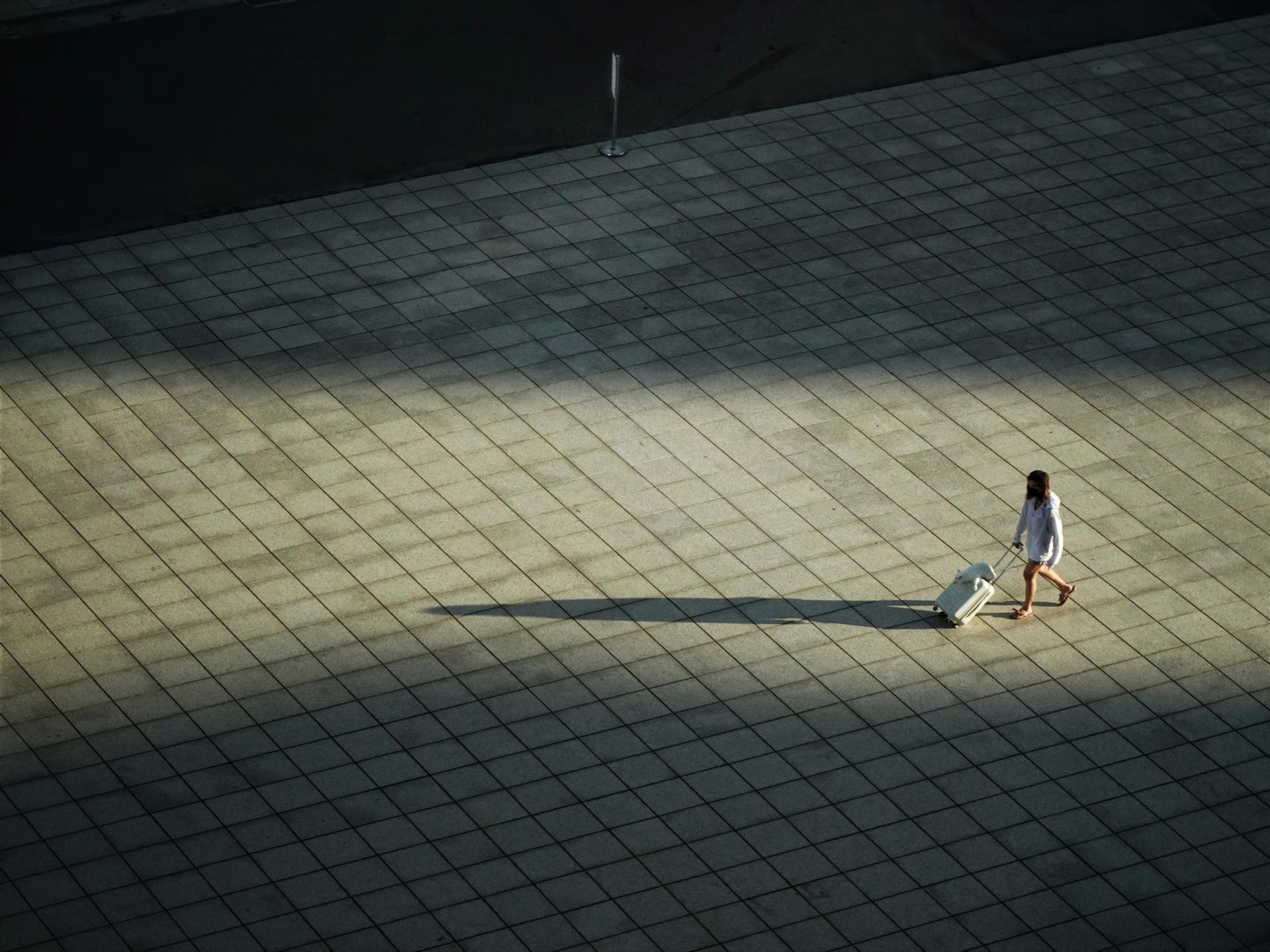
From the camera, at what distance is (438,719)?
1203 cm

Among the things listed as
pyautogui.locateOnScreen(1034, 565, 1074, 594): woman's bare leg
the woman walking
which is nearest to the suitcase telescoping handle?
the woman walking

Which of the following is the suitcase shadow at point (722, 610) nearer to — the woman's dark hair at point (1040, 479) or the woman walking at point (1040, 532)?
the woman walking at point (1040, 532)

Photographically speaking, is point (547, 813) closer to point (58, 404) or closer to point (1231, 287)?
point (58, 404)

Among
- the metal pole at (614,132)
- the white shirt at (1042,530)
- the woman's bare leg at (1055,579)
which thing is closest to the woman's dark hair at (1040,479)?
the white shirt at (1042,530)

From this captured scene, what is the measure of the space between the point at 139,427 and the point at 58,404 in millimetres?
799

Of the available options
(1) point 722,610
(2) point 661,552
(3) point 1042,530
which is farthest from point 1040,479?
(2) point 661,552

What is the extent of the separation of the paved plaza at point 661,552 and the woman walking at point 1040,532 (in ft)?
1.50

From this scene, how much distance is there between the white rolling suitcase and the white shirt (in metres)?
0.17

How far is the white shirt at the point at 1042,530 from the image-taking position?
40.9ft

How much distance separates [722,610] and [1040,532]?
7.76 ft

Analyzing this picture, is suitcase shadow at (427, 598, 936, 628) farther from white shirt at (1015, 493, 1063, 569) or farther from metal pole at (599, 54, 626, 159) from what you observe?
metal pole at (599, 54, 626, 159)

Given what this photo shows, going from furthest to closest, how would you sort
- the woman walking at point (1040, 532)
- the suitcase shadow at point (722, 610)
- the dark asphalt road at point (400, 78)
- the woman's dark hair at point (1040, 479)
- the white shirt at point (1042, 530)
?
the dark asphalt road at point (400, 78) < the suitcase shadow at point (722, 610) < the white shirt at point (1042, 530) < the woman walking at point (1040, 532) < the woman's dark hair at point (1040, 479)

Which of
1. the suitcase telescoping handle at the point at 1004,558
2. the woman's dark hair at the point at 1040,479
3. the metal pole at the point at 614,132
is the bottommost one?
the suitcase telescoping handle at the point at 1004,558

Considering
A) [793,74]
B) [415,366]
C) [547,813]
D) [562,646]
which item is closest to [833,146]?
[793,74]
